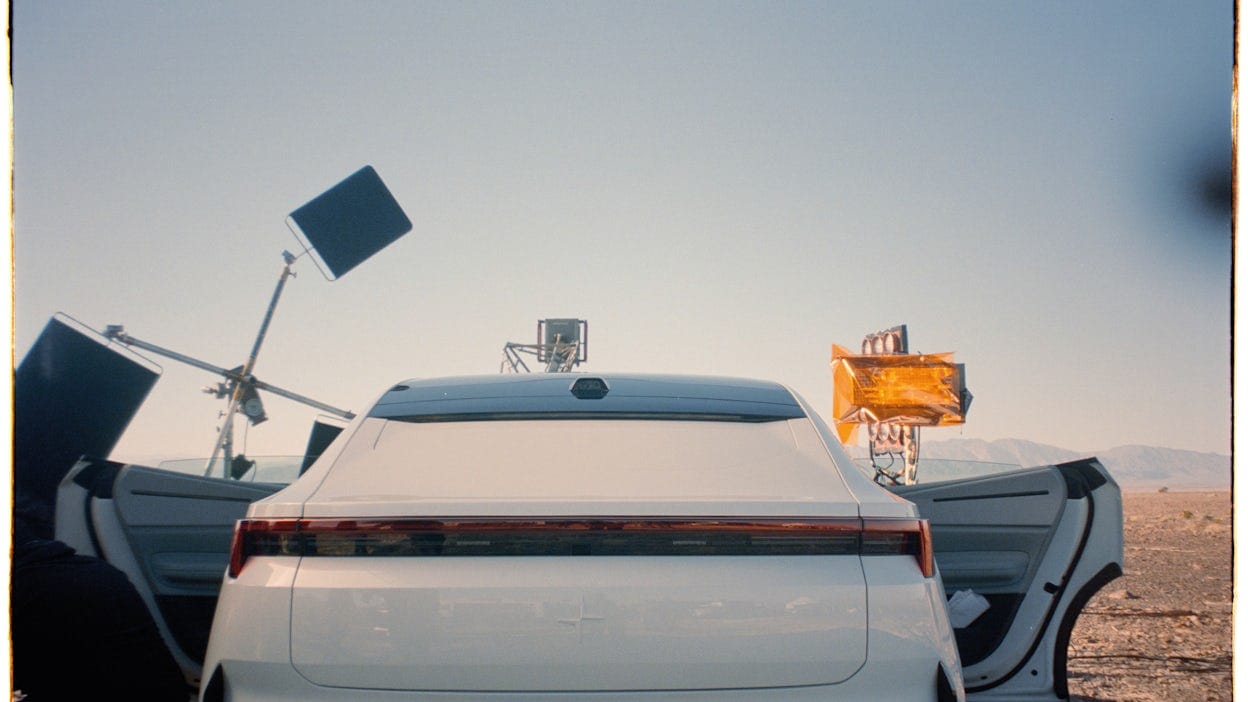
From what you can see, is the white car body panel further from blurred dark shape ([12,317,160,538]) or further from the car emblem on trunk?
blurred dark shape ([12,317,160,538])

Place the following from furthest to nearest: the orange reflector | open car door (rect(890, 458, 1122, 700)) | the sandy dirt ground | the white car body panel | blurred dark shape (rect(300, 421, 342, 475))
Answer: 1. the orange reflector
2. blurred dark shape (rect(300, 421, 342, 475))
3. the sandy dirt ground
4. open car door (rect(890, 458, 1122, 700))
5. the white car body panel

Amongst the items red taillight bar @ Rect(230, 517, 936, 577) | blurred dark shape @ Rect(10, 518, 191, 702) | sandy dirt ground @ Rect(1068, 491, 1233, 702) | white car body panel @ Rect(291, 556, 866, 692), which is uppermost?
red taillight bar @ Rect(230, 517, 936, 577)

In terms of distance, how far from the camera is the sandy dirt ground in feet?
21.0

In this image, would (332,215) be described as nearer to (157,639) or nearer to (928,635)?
(157,639)

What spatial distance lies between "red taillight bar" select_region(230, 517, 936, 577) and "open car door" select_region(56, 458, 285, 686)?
1745 mm

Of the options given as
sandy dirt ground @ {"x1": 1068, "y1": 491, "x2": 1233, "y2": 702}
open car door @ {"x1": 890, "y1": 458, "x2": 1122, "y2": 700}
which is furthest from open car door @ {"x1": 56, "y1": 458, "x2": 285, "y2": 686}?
sandy dirt ground @ {"x1": 1068, "y1": 491, "x2": 1233, "y2": 702}

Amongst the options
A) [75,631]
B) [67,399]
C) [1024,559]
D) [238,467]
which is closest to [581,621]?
[75,631]

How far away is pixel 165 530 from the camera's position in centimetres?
427

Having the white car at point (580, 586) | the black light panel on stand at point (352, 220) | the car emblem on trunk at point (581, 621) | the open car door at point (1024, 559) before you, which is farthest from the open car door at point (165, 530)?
the black light panel on stand at point (352, 220)

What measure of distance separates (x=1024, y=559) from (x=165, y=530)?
3.59 meters

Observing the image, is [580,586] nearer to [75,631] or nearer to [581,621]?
[581,621]

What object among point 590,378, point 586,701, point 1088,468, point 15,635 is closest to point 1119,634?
point 1088,468

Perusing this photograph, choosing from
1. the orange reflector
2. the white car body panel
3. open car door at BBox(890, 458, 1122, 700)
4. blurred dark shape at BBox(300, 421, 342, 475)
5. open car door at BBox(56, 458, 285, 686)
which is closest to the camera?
the white car body panel

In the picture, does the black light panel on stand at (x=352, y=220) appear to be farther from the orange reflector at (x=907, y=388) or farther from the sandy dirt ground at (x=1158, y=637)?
the sandy dirt ground at (x=1158, y=637)
